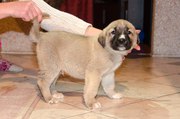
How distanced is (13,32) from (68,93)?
1.85 metres

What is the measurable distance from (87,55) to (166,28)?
195cm

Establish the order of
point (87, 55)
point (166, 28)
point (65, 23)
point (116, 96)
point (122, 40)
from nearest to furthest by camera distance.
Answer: point (122, 40)
point (87, 55)
point (116, 96)
point (65, 23)
point (166, 28)

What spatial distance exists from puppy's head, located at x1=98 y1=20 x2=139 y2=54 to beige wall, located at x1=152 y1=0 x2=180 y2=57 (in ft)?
6.28

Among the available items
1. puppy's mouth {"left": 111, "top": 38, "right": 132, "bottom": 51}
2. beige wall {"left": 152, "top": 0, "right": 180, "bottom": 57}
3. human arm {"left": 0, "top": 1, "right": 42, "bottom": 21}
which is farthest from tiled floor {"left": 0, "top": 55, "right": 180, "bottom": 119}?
beige wall {"left": 152, "top": 0, "right": 180, "bottom": 57}

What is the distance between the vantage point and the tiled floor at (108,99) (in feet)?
5.02

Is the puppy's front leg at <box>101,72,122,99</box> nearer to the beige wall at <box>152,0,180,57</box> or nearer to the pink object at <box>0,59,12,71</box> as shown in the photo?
the pink object at <box>0,59,12,71</box>

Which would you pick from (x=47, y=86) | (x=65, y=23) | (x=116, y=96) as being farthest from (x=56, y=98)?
(x=65, y=23)

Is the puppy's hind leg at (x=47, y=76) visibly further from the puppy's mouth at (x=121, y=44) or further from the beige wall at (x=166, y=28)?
the beige wall at (x=166, y=28)

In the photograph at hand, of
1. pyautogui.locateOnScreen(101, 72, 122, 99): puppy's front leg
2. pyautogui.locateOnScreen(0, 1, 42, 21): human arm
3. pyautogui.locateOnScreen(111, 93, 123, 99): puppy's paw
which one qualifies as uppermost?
pyautogui.locateOnScreen(0, 1, 42, 21): human arm

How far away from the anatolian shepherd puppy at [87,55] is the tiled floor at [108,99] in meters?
0.07

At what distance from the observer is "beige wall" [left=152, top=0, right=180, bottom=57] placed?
342cm

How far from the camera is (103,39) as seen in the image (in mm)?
1607

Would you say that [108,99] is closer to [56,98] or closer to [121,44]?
[56,98]

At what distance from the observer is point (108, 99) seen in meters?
1.80
